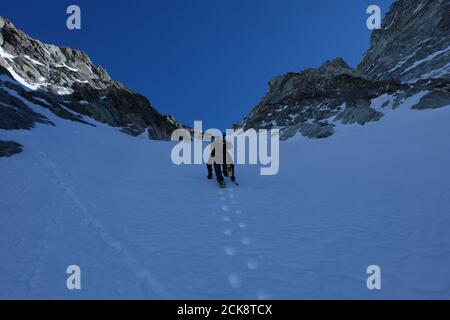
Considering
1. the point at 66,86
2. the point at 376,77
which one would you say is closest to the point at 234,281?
the point at 66,86

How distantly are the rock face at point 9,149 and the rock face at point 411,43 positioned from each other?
2278 inches

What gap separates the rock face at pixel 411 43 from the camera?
5765 centimetres

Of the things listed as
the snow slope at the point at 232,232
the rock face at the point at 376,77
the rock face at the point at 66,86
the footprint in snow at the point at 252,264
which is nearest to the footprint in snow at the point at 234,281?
the snow slope at the point at 232,232

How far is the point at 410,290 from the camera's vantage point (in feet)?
14.3

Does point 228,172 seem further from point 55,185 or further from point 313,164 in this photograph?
point 55,185

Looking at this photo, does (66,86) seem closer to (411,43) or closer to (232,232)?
(232,232)

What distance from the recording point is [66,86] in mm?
62438

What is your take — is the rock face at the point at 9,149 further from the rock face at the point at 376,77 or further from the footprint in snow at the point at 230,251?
the rock face at the point at 376,77

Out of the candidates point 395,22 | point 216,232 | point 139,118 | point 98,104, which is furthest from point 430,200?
point 395,22

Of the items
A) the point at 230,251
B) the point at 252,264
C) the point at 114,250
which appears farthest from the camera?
the point at 230,251

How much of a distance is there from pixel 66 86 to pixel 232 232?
225 feet

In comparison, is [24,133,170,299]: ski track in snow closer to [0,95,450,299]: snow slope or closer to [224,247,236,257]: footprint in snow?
[0,95,450,299]: snow slope

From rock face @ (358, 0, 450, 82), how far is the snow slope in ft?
164
